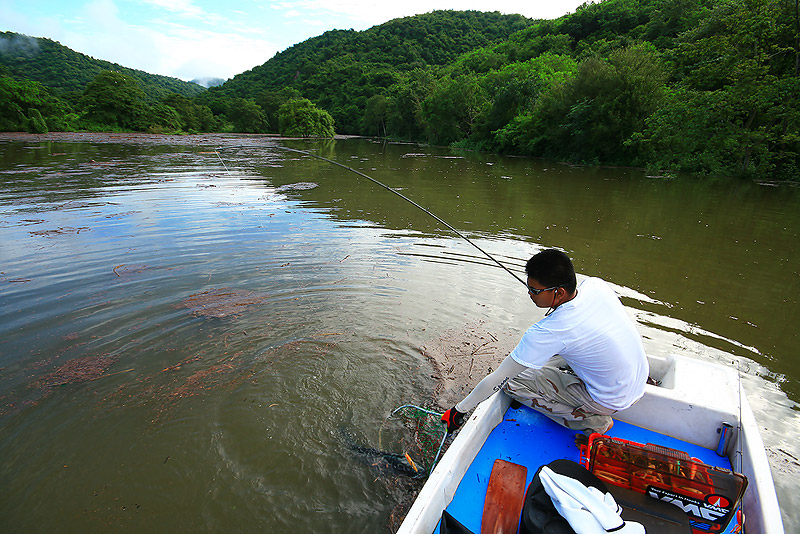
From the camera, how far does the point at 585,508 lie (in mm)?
1745

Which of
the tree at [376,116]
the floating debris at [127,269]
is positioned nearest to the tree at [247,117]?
the tree at [376,116]

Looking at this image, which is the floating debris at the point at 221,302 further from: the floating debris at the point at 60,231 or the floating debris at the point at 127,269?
the floating debris at the point at 60,231

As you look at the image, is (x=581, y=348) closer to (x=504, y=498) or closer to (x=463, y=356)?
(x=504, y=498)

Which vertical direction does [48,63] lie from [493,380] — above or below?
above

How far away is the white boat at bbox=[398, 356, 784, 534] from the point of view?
1872 mm

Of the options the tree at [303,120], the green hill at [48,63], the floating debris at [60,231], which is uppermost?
the green hill at [48,63]

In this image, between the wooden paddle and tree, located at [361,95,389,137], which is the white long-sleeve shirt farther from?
tree, located at [361,95,389,137]

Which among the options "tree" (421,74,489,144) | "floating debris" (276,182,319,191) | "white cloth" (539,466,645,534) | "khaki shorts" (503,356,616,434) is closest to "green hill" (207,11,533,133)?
"tree" (421,74,489,144)

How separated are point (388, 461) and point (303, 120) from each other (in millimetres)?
66101

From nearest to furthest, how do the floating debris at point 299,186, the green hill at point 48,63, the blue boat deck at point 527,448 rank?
the blue boat deck at point 527,448 → the floating debris at point 299,186 → the green hill at point 48,63

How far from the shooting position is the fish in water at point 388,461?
2.78 m

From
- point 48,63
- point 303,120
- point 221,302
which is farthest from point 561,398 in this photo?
point 48,63

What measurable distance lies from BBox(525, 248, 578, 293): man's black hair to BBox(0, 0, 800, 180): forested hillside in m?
20.3

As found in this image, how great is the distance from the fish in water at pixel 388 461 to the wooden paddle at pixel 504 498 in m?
0.67
